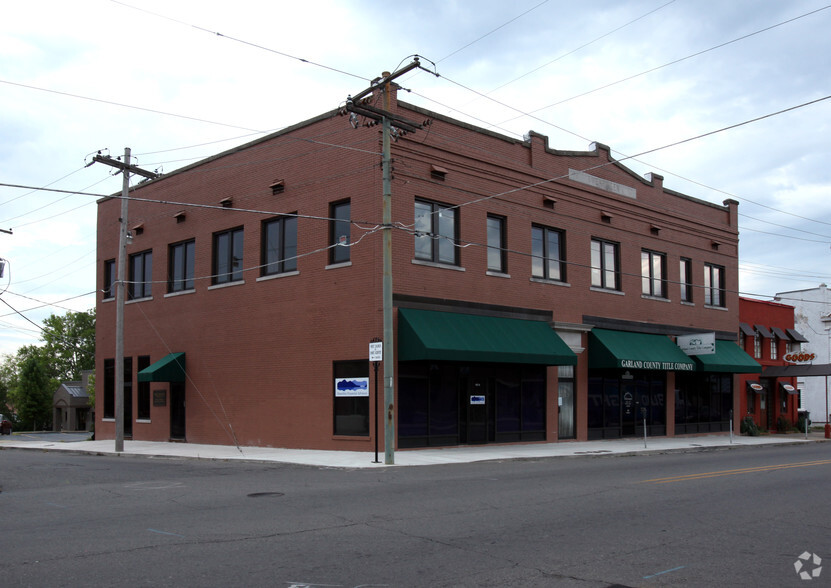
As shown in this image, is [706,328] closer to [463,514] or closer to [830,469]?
[830,469]

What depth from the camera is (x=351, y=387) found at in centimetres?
2150

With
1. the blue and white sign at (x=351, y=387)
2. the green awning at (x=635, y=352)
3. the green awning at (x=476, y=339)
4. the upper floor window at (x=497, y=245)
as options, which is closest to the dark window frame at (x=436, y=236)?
the upper floor window at (x=497, y=245)

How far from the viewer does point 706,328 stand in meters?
33.7

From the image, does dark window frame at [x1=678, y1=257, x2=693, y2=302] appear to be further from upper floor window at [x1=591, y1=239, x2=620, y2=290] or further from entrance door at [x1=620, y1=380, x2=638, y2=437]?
entrance door at [x1=620, y1=380, x2=638, y2=437]

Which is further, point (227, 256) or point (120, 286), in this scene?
point (227, 256)

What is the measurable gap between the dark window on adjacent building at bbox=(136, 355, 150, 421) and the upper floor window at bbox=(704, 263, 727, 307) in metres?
24.4

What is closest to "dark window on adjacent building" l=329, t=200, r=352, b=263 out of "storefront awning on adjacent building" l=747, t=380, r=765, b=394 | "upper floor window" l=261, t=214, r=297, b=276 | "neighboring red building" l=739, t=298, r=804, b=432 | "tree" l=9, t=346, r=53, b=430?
"upper floor window" l=261, t=214, r=297, b=276

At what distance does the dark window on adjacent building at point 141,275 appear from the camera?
30.0m

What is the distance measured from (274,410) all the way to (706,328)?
800 inches

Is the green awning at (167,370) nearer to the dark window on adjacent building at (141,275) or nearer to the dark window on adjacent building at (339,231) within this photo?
the dark window on adjacent building at (141,275)

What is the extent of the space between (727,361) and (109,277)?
2694 cm

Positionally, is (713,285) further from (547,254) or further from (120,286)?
(120,286)

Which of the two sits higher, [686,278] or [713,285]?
[686,278]

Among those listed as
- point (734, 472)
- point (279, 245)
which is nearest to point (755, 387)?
point (734, 472)
